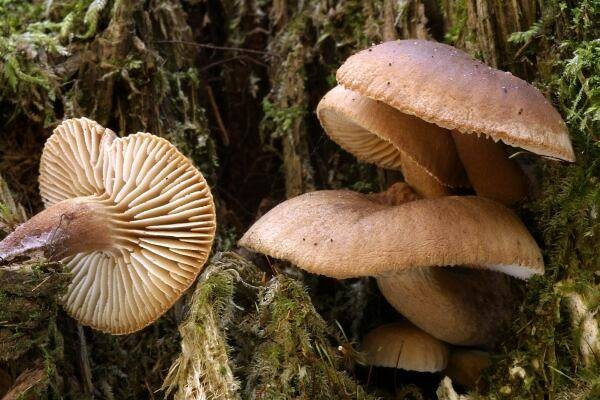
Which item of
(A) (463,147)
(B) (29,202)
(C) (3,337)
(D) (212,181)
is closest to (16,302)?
(C) (3,337)

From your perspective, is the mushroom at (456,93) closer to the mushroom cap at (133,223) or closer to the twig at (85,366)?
the mushroom cap at (133,223)

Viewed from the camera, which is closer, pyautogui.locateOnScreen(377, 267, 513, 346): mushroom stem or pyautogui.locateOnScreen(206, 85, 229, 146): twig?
pyautogui.locateOnScreen(377, 267, 513, 346): mushroom stem

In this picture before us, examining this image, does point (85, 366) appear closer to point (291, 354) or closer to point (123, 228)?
point (123, 228)

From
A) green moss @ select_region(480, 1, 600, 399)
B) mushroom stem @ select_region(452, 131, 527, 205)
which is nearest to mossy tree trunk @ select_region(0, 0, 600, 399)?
green moss @ select_region(480, 1, 600, 399)

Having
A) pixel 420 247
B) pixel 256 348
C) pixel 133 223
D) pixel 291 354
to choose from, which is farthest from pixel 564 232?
pixel 133 223

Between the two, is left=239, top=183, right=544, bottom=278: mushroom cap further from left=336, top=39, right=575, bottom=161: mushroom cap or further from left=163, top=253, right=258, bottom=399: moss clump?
left=336, top=39, right=575, bottom=161: mushroom cap

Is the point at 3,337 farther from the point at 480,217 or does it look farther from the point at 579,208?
the point at 579,208

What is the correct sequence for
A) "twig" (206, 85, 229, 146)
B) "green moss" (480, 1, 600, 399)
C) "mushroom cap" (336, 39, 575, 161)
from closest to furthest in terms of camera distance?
"mushroom cap" (336, 39, 575, 161) → "green moss" (480, 1, 600, 399) → "twig" (206, 85, 229, 146)

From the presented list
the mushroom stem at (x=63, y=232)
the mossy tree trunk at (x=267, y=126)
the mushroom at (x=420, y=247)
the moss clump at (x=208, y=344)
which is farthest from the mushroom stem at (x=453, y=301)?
the mushroom stem at (x=63, y=232)
